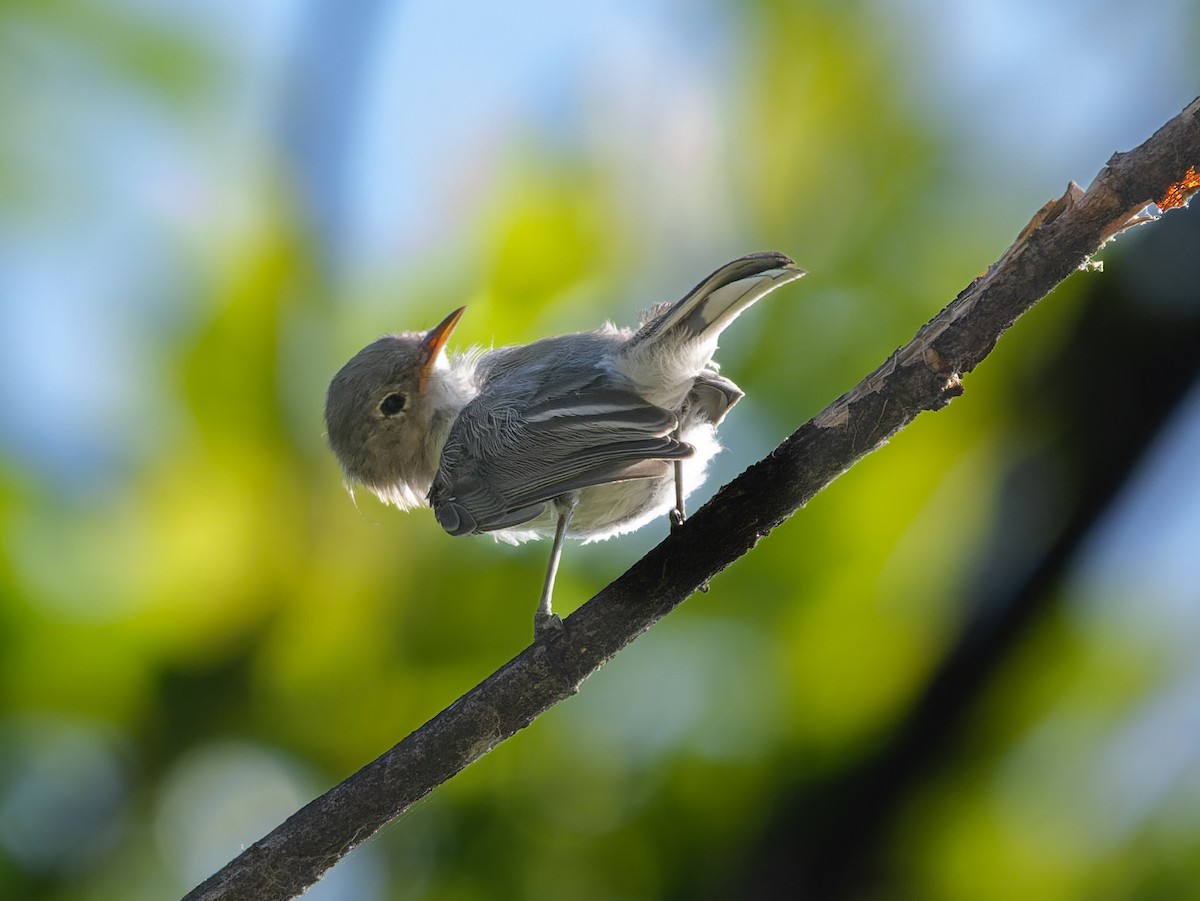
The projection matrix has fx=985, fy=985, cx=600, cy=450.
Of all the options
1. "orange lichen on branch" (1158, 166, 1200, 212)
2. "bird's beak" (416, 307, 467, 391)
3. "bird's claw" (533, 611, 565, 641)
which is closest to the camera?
"orange lichen on branch" (1158, 166, 1200, 212)

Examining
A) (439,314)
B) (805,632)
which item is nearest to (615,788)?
(805,632)

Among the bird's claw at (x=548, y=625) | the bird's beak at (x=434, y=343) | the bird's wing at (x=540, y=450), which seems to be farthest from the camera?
the bird's beak at (x=434, y=343)

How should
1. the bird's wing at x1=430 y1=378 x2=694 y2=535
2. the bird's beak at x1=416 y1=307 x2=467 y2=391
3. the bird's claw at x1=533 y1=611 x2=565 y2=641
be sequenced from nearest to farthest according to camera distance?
the bird's claw at x1=533 y1=611 x2=565 y2=641, the bird's wing at x1=430 y1=378 x2=694 y2=535, the bird's beak at x1=416 y1=307 x2=467 y2=391

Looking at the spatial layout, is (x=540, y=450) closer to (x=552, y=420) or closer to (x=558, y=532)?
(x=552, y=420)

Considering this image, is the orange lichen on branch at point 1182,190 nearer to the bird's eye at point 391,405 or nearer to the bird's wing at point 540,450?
the bird's wing at point 540,450

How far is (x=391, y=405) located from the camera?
3020mm

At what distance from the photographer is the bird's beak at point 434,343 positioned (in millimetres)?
2947

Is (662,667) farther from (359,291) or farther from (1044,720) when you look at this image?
(359,291)

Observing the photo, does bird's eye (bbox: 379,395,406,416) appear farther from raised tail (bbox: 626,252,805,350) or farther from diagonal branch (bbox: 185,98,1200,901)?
diagonal branch (bbox: 185,98,1200,901)

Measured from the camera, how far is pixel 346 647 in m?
3.33

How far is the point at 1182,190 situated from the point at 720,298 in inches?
35.7

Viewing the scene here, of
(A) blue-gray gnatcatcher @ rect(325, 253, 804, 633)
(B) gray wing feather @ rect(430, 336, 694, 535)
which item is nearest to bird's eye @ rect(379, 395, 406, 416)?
(A) blue-gray gnatcatcher @ rect(325, 253, 804, 633)

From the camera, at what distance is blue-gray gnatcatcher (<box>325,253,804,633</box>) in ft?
7.36

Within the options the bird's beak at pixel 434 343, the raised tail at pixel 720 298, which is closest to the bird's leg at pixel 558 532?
the raised tail at pixel 720 298
